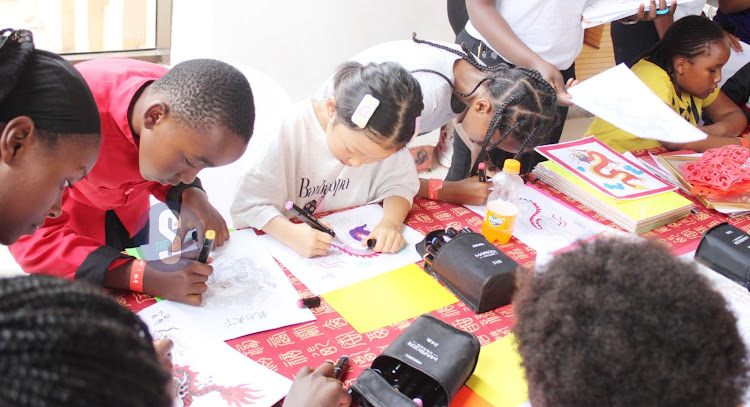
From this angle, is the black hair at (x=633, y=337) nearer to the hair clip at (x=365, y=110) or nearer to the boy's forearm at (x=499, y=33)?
the hair clip at (x=365, y=110)

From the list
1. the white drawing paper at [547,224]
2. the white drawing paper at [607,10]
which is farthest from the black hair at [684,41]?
the white drawing paper at [547,224]

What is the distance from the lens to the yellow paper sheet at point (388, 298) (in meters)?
1.14

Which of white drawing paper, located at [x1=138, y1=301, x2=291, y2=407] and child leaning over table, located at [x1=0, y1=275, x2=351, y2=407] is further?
white drawing paper, located at [x1=138, y1=301, x2=291, y2=407]

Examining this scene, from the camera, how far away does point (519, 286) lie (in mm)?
810

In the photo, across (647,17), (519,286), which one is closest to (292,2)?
(647,17)

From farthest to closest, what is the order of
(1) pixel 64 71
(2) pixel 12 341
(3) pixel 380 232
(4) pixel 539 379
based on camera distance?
1. (3) pixel 380 232
2. (1) pixel 64 71
3. (4) pixel 539 379
4. (2) pixel 12 341

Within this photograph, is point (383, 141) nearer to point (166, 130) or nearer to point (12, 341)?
point (166, 130)

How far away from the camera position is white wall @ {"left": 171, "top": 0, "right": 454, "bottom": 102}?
8.47ft

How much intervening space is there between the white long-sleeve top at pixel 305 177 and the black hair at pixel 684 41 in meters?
1.38

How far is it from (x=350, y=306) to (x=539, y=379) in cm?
53

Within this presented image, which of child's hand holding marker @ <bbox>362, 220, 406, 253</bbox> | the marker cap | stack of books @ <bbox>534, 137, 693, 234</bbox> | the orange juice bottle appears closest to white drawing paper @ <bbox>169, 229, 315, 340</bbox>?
the marker cap

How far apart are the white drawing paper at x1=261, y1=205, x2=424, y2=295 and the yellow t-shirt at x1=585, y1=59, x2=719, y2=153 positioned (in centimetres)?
110

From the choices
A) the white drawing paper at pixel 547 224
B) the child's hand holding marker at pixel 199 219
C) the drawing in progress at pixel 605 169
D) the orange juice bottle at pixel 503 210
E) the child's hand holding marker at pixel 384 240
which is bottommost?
the child's hand holding marker at pixel 199 219

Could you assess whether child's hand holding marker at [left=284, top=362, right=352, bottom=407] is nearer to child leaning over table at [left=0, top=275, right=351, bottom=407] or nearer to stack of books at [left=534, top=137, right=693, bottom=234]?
child leaning over table at [left=0, top=275, right=351, bottom=407]
